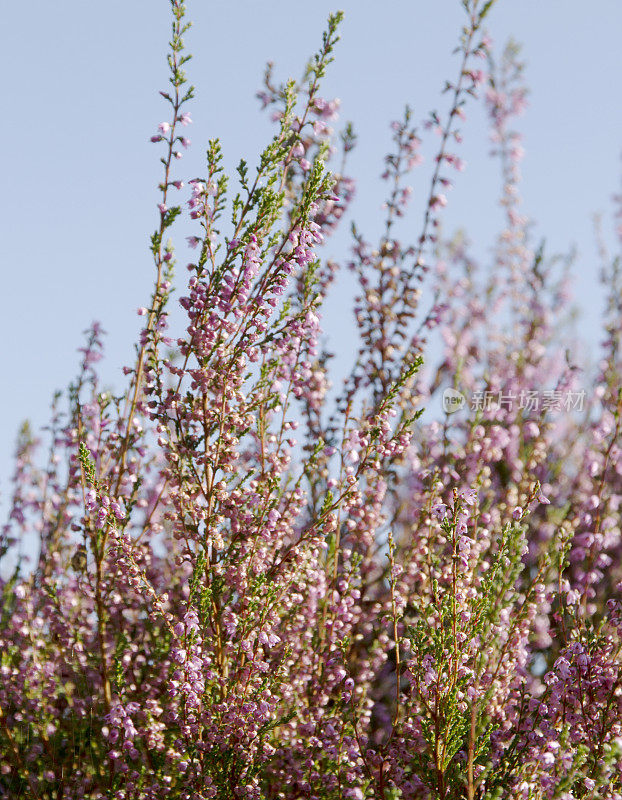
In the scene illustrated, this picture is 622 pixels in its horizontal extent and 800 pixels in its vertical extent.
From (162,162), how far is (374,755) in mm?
2901

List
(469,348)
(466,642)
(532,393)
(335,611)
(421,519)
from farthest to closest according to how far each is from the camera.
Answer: (469,348) < (532,393) < (421,519) < (335,611) < (466,642)

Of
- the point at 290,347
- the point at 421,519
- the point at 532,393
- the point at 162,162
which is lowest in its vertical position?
the point at 421,519

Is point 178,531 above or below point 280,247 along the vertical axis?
below

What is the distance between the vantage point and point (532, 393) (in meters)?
6.82

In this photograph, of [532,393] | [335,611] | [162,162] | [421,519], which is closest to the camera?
[162,162]

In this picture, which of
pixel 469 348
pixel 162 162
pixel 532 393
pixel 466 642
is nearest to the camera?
pixel 466 642

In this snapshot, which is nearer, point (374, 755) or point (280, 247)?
point (280, 247)

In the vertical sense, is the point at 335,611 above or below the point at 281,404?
below

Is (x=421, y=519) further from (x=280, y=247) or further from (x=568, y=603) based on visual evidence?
(x=280, y=247)

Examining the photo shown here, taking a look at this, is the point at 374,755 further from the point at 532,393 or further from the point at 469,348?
the point at 469,348

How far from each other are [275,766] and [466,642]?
1.34 metres

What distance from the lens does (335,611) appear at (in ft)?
13.5

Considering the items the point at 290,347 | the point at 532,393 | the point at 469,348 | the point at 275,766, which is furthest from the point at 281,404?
the point at 469,348

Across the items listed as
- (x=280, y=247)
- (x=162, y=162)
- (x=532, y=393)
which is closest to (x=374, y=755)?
(x=280, y=247)
